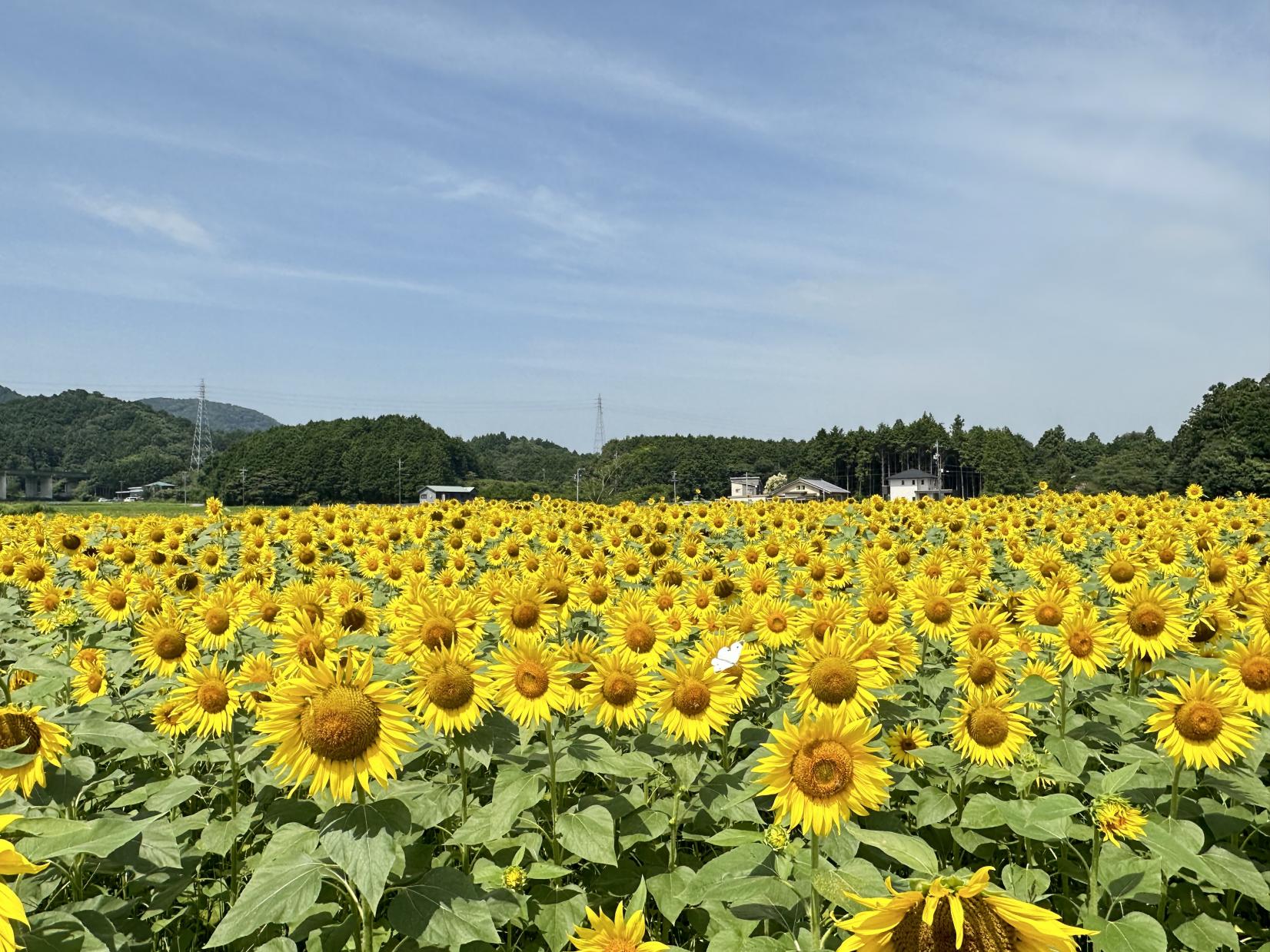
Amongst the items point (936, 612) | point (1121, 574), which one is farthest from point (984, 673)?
point (1121, 574)

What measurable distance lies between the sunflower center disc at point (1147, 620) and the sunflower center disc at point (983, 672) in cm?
108

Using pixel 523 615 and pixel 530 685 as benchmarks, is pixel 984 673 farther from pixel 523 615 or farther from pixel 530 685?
pixel 523 615

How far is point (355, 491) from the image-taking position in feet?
315

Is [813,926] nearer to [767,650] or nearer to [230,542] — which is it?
[767,650]

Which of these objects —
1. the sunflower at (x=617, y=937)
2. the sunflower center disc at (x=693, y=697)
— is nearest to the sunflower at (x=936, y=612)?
the sunflower center disc at (x=693, y=697)

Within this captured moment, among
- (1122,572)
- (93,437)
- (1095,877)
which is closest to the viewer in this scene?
(1095,877)

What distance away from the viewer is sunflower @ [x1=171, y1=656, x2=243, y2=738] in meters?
3.72

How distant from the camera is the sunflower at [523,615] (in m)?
4.45

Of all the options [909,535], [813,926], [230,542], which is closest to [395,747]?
[813,926]

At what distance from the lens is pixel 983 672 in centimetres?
385

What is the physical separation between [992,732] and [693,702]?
1.35 meters

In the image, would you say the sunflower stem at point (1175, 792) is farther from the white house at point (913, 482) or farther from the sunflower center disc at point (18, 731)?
the white house at point (913, 482)

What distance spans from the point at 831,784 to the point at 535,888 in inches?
57.6

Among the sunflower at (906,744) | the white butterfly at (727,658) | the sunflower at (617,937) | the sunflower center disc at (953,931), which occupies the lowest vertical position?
the sunflower at (906,744)
